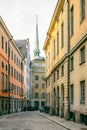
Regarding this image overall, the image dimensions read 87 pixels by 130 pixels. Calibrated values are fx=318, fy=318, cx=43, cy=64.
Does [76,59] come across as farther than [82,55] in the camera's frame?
Yes

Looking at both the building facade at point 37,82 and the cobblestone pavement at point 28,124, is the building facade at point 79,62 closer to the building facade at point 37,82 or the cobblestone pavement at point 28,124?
the cobblestone pavement at point 28,124

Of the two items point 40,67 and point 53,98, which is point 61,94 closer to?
point 53,98

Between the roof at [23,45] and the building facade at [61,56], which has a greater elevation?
the roof at [23,45]

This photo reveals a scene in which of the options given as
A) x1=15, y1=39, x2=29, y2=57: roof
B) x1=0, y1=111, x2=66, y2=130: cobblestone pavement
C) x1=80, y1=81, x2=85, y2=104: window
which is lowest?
x1=0, y1=111, x2=66, y2=130: cobblestone pavement

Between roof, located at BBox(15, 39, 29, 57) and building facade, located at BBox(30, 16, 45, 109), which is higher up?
roof, located at BBox(15, 39, 29, 57)

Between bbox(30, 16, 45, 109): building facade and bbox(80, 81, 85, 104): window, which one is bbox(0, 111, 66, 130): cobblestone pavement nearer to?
bbox(80, 81, 85, 104): window

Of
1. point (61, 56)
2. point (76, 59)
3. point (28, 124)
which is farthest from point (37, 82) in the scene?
point (28, 124)

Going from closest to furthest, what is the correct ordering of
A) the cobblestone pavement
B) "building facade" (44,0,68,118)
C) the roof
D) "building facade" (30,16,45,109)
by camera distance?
the cobblestone pavement < "building facade" (44,0,68,118) < the roof < "building facade" (30,16,45,109)

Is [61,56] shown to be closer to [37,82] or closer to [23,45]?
[23,45]

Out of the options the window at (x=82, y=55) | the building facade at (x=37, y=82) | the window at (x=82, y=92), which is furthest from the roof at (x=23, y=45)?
the window at (x=82, y=92)

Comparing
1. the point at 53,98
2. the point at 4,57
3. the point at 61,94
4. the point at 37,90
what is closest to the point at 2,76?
the point at 4,57

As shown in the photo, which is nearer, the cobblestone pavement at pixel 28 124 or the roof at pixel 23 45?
the cobblestone pavement at pixel 28 124

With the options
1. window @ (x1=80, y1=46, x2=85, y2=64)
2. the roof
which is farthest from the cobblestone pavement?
the roof

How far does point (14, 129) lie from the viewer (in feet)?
64.6
